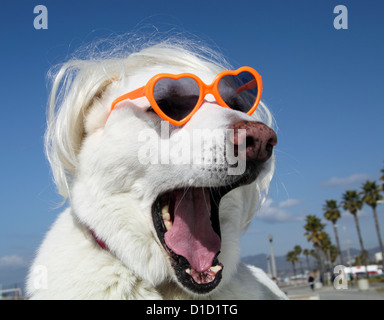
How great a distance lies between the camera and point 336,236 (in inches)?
2781

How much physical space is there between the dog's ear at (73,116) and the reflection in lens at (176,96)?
0.43 m

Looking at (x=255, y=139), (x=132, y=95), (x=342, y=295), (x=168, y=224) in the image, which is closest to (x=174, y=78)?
(x=132, y=95)

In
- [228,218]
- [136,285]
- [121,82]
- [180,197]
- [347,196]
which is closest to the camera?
[136,285]

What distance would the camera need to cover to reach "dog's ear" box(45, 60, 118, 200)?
233 cm

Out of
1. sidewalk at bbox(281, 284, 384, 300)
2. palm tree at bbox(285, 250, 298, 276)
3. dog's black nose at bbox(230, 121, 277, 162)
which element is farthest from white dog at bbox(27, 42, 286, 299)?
palm tree at bbox(285, 250, 298, 276)

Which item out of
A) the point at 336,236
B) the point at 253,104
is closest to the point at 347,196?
the point at 336,236

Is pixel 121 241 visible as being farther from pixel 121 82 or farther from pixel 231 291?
pixel 121 82

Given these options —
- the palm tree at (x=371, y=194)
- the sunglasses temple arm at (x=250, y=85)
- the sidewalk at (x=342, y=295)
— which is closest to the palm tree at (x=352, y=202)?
the palm tree at (x=371, y=194)

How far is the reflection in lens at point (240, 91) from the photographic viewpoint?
8.16ft

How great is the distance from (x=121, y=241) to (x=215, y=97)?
3.60ft

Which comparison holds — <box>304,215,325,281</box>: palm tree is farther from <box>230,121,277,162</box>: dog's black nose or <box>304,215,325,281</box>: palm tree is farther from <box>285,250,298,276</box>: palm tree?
<box>230,121,277,162</box>: dog's black nose

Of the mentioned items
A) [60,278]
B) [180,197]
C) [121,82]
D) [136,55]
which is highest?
[136,55]

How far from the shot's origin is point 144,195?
85.5 inches

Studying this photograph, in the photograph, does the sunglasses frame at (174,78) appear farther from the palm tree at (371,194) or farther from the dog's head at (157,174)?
the palm tree at (371,194)
